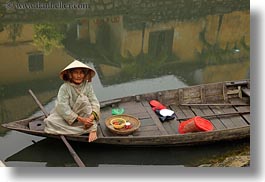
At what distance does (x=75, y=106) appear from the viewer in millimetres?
3273

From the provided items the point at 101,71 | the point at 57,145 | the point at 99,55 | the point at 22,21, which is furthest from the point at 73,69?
the point at 22,21

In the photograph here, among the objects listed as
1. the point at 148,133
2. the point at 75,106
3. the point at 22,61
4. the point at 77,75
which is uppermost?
the point at 22,61

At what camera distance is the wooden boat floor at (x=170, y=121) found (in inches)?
148

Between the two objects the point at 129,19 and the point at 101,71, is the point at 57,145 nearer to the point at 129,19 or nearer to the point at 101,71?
the point at 101,71

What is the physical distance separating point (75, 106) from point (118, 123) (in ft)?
1.89

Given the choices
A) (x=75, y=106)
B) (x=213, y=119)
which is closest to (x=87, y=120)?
(x=75, y=106)

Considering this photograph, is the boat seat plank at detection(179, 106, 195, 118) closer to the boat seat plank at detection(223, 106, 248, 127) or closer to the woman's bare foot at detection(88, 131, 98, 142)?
the boat seat plank at detection(223, 106, 248, 127)

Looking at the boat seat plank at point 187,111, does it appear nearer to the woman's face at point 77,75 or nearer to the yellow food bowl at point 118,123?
the yellow food bowl at point 118,123

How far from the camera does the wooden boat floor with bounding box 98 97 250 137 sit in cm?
376

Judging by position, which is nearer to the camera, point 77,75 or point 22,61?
point 77,75

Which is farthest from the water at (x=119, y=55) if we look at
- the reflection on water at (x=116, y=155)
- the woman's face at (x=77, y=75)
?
the woman's face at (x=77, y=75)

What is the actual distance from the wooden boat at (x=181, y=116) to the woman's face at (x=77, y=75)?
606 millimetres

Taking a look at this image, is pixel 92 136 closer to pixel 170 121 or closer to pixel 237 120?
pixel 170 121

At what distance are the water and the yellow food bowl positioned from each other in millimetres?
243
